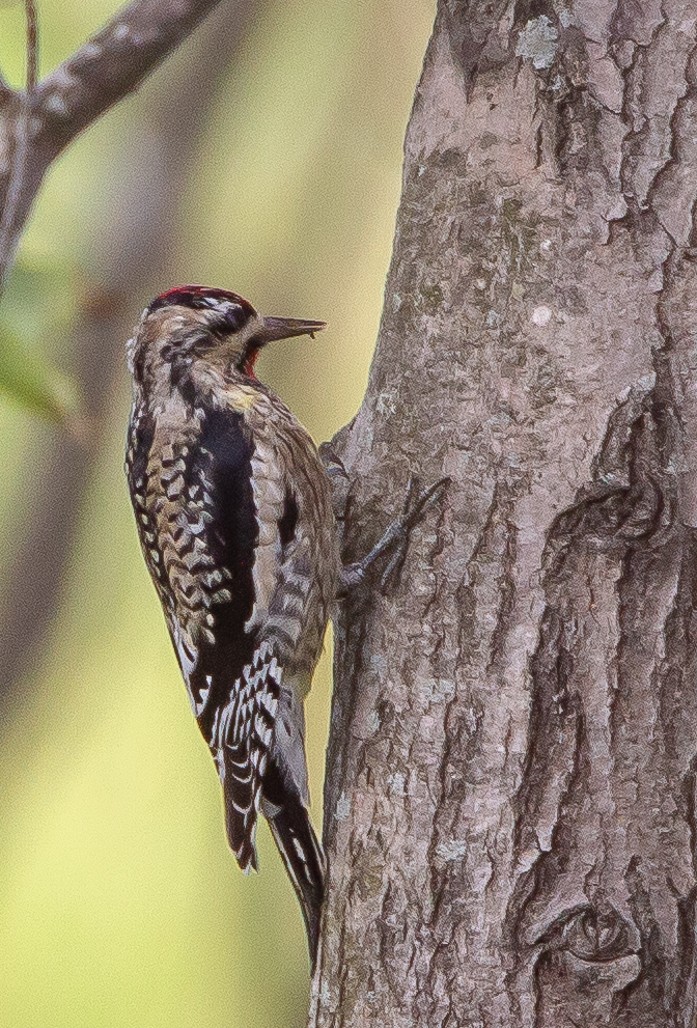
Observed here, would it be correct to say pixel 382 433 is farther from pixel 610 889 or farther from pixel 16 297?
pixel 610 889

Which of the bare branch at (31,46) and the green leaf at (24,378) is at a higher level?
the bare branch at (31,46)

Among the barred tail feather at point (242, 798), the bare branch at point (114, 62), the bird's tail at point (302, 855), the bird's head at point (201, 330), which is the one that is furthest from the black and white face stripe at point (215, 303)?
the bird's tail at point (302, 855)

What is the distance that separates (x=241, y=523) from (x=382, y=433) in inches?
19.7

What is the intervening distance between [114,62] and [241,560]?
1064mm

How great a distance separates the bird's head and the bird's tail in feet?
3.28

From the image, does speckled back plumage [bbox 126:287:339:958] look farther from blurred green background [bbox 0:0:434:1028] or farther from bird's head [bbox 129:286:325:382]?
blurred green background [bbox 0:0:434:1028]

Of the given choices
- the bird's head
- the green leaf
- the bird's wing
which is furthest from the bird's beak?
the green leaf

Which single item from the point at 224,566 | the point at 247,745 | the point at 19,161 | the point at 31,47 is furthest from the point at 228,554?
the point at 31,47

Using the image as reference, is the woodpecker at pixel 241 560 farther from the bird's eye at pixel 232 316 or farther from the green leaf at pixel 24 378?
the green leaf at pixel 24 378

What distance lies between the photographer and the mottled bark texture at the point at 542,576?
6.08 ft

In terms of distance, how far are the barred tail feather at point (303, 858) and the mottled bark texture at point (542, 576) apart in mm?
100

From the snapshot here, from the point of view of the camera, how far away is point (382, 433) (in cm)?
219

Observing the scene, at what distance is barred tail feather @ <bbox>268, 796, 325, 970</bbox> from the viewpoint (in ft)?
7.23

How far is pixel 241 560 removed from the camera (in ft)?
8.45
